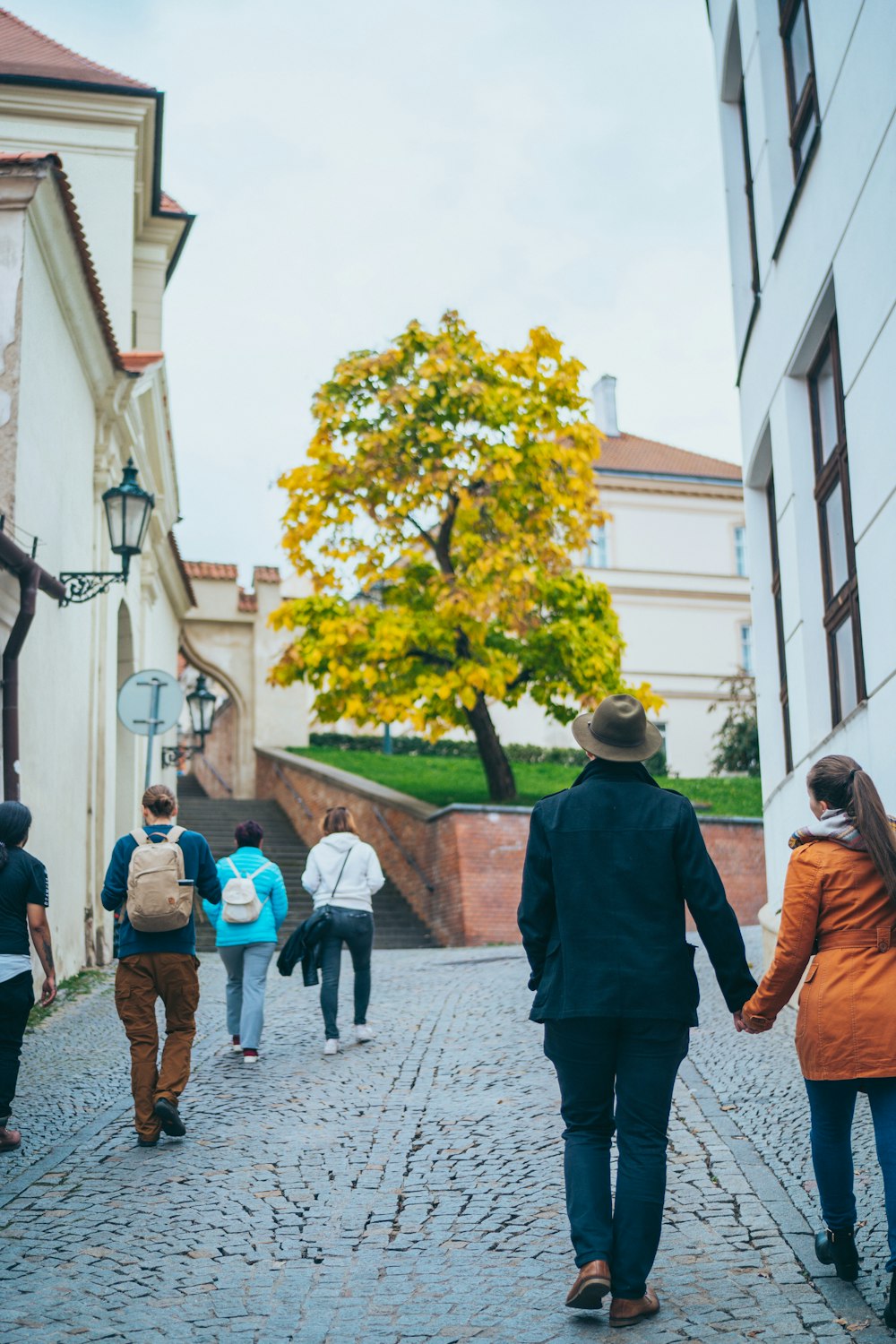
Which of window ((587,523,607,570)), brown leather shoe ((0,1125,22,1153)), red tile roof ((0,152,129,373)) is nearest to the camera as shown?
brown leather shoe ((0,1125,22,1153))

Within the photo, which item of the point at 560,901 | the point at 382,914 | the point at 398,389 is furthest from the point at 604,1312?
the point at 398,389

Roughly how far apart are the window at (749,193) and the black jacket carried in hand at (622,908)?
8.98 m

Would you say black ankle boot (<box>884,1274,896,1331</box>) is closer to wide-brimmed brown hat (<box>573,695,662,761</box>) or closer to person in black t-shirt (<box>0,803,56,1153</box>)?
wide-brimmed brown hat (<box>573,695,662,761</box>)

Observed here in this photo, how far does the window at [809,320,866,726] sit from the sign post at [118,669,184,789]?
255 inches

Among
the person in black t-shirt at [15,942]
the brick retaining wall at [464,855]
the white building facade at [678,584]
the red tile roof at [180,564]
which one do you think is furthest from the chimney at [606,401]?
the person in black t-shirt at [15,942]

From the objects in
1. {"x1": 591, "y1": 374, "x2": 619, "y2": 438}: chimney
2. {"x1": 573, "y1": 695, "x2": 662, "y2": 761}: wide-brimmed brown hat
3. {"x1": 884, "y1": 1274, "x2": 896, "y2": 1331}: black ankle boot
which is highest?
{"x1": 591, "y1": 374, "x2": 619, "y2": 438}: chimney

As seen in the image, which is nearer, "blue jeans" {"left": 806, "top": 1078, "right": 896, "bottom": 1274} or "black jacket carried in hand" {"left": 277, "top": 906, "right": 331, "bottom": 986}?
"blue jeans" {"left": 806, "top": 1078, "right": 896, "bottom": 1274}

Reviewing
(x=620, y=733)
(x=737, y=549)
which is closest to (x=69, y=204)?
(x=620, y=733)

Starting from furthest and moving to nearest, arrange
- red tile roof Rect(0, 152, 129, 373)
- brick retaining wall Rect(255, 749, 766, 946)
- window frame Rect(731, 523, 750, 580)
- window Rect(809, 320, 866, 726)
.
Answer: window frame Rect(731, 523, 750, 580), brick retaining wall Rect(255, 749, 766, 946), red tile roof Rect(0, 152, 129, 373), window Rect(809, 320, 866, 726)

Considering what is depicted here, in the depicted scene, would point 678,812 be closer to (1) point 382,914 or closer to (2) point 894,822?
(2) point 894,822

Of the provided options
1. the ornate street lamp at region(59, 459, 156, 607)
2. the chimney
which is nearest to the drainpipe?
the ornate street lamp at region(59, 459, 156, 607)

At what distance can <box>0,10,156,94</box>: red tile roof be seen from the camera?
17438mm

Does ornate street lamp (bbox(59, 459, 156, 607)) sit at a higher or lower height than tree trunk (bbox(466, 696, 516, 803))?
higher

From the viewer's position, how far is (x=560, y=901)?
4.72 meters
